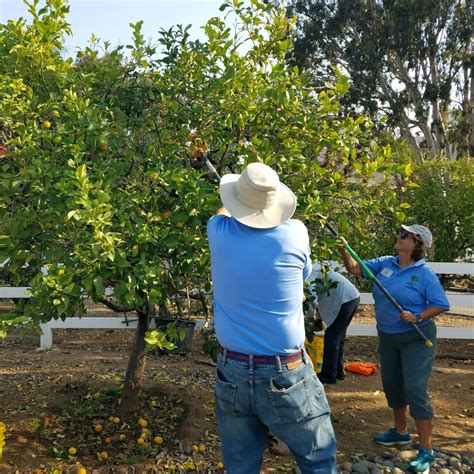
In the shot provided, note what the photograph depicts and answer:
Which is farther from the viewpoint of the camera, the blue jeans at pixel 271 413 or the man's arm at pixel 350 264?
the man's arm at pixel 350 264

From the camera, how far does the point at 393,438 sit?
4.33 meters

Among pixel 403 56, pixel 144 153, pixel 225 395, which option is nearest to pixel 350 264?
pixel 144 153

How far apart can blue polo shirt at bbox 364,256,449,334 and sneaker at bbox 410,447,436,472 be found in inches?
30.5

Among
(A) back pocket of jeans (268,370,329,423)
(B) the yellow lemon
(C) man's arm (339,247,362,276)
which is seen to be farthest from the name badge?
(B) the yellow lemon

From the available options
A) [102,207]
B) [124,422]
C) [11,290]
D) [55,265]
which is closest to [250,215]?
[102,207]

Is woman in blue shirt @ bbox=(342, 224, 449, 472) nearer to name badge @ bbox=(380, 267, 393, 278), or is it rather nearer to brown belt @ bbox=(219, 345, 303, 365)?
name badge @ bbox=(380, 267, 393, 278)

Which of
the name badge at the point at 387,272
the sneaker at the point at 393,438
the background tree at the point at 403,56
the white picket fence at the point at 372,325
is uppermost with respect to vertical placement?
the background tree at the point at 403,56

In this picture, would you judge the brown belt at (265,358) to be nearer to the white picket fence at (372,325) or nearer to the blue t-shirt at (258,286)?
the blue t-shirt at (258,286)

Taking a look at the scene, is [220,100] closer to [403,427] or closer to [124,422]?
[124,422]

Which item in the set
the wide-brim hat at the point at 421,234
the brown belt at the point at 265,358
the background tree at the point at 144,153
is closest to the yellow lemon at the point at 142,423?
the background tree at the point at 144,153

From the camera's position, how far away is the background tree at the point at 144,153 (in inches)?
122

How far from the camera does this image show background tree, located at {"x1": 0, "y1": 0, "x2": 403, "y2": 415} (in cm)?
311

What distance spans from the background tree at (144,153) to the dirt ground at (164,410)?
2.77 feet

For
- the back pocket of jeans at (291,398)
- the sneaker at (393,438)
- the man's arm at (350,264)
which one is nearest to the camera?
the back pocket of jeans at (291,398)
